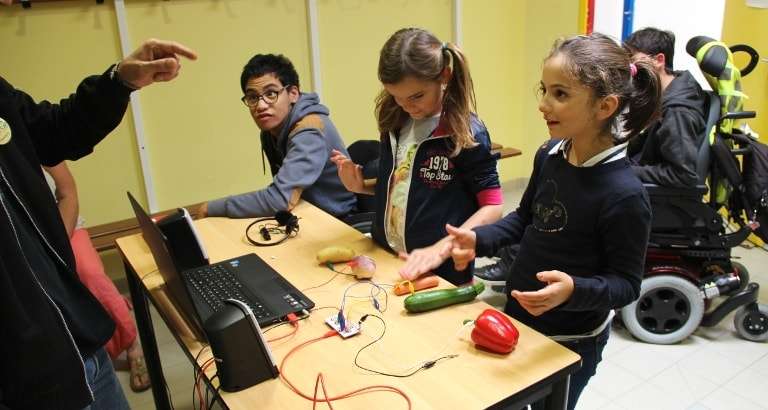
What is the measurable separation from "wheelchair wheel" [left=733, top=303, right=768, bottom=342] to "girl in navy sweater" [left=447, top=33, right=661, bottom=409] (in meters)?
1.57

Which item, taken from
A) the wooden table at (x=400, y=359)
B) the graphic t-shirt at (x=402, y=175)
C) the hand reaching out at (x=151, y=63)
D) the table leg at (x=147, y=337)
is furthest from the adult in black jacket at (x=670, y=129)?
the table leg at (x=147, y=337)

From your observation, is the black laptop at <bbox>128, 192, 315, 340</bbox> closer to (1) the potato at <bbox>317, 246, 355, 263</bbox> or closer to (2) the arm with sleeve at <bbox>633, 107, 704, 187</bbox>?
(1) the potato at <bbox>317, 246, 355, 263</bbox>

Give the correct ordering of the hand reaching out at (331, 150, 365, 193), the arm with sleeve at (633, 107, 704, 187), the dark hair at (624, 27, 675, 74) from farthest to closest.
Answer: the dark hair at (624, 27, 675, 74) → the arm with sleeve at (633, 107, 704, 187) → the hand reaching out at (331, 150, 365, 193)

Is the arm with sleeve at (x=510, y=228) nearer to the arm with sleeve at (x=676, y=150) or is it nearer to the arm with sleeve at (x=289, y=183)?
the arm with sleeve at (x=289, y=183)

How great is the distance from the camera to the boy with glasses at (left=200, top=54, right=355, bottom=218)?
209 centimetres

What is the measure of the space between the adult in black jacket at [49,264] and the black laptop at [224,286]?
174 mm

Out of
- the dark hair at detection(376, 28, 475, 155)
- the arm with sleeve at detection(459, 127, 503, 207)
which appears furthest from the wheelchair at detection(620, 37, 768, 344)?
the dark hair at detection(376, 28, 475, 155)

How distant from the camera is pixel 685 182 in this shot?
239 centimetres

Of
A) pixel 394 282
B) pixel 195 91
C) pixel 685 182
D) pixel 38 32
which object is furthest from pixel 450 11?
pixel 394 282

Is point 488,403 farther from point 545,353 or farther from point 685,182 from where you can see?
point 685,182

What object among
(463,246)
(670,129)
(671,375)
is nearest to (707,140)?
(670,129)

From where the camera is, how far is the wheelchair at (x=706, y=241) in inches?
97.3

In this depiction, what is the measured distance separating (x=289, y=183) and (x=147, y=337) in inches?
27.8

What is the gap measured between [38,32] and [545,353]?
2.78 metres
